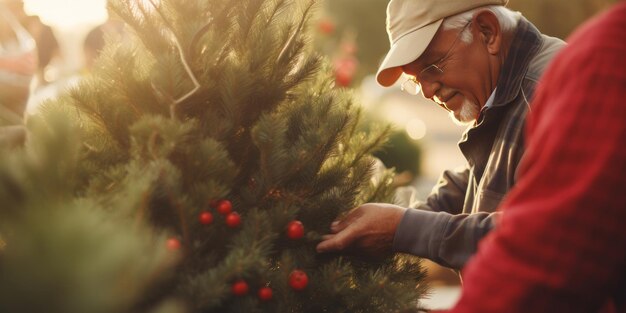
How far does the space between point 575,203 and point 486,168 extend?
1.45m

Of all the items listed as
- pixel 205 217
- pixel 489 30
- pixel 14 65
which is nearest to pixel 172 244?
pixel 205 217

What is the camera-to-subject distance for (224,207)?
5.80ft

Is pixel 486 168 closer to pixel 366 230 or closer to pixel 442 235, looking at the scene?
pixel 442 235

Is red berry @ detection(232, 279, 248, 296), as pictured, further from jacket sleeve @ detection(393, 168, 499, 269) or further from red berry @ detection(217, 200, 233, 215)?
jacket sleeve @ detection(393, 168, 499, 269)

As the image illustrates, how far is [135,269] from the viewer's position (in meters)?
1.19

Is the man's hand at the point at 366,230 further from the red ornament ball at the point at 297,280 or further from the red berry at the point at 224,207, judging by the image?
the red berry at the point at 224,207

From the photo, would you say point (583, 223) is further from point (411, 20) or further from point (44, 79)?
point (44, 79)

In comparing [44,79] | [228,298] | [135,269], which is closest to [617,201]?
[135,269]

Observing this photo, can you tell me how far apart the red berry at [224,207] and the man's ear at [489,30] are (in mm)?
1424

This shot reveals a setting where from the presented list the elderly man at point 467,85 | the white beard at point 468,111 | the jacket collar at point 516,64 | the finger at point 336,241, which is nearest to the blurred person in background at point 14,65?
the finger at point 336,241

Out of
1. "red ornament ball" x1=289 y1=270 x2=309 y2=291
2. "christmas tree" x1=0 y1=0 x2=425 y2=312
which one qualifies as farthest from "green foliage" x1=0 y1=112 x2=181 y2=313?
"red ornament ball" x1=289 y1=270 x2=309 y2=291

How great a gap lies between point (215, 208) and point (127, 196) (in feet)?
1.03

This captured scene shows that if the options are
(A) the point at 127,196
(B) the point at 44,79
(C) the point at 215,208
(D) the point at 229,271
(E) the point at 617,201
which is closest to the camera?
(E) the point at 617,201

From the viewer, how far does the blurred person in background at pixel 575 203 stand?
118cm
